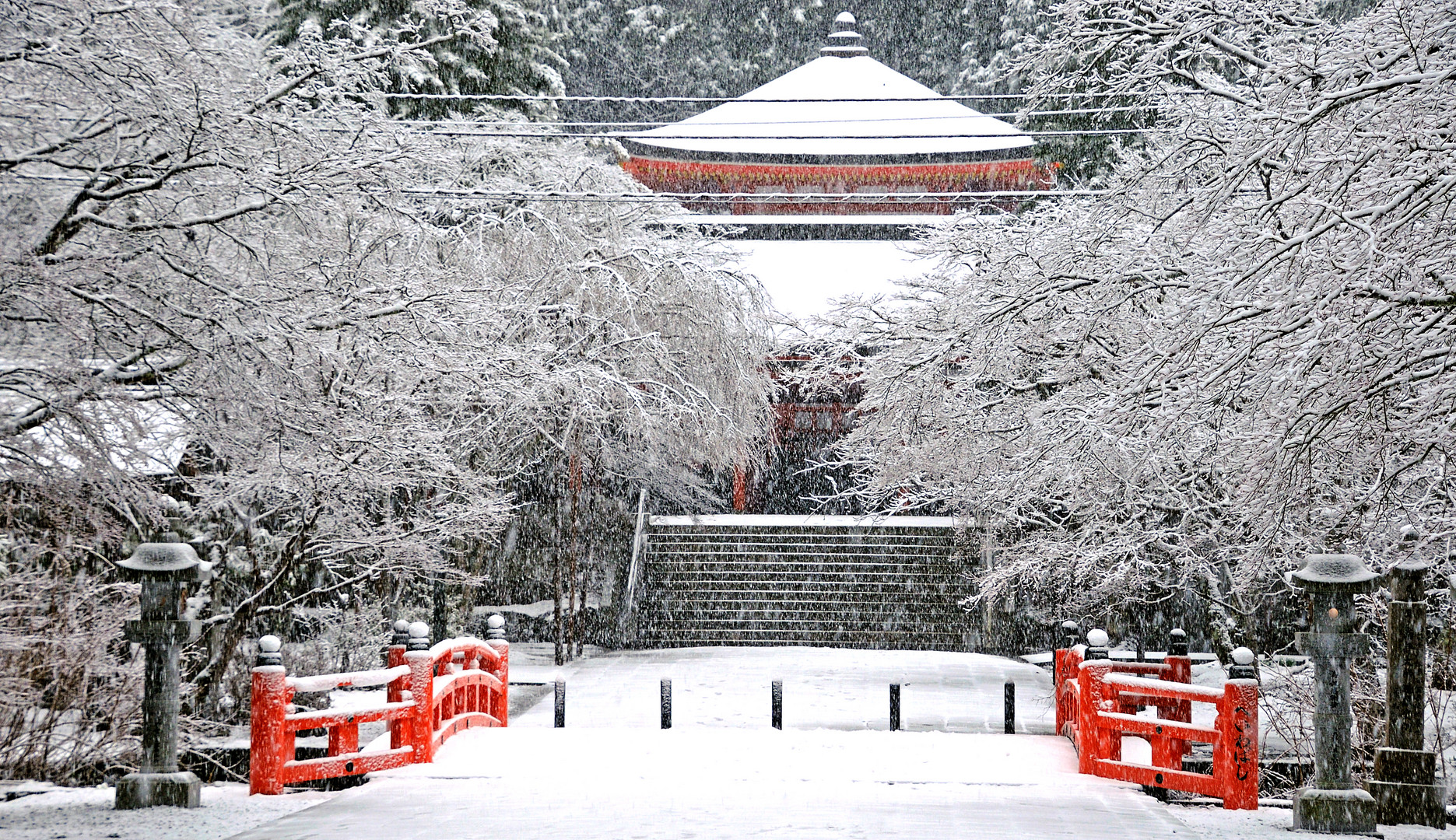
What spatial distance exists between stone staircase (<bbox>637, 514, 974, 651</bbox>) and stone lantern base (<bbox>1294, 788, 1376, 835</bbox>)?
13.1 m

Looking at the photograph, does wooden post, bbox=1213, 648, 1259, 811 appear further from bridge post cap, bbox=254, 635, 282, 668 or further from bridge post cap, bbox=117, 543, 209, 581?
bridge post cap, bbox=117, 543, 209, 581

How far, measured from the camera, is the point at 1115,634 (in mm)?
20734

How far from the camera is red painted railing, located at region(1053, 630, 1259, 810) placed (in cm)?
907

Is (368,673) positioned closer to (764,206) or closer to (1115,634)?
(1115,634)

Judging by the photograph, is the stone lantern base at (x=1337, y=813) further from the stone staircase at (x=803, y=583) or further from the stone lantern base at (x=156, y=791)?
the stone staircase at (x=803, y=583)

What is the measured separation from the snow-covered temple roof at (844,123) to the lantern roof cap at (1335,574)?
24121mm

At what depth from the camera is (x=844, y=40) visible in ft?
146

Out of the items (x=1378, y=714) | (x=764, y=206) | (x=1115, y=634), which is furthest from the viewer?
(x=764, y=206)

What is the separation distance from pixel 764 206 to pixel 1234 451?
1186 inches

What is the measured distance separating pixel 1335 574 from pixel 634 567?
16001mm

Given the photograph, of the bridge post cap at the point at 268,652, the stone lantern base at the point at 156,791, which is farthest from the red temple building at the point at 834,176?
the stone lantern base at the point at 156,791

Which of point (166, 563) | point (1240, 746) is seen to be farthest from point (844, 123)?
point (166, 563)

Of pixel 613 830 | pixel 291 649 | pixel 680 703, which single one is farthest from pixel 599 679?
pixel 613 830

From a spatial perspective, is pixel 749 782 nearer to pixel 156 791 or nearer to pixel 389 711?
pixel 389 711
